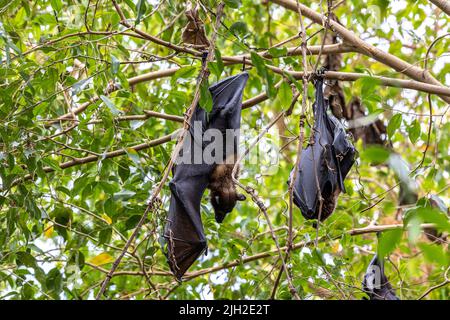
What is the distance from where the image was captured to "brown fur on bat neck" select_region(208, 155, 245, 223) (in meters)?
3.97

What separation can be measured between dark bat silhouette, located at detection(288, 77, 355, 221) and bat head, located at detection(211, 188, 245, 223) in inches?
16.6

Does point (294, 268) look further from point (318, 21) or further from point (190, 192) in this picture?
point (318, 21)

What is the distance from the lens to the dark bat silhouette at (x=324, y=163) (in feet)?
13.4

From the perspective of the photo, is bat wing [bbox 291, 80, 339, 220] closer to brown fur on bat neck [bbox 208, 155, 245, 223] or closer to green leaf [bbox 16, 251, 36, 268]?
brown fur on bat neck [bbox 208, 155, 245, 223]

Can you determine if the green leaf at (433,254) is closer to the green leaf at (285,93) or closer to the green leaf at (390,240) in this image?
the green leaf at (390,240)

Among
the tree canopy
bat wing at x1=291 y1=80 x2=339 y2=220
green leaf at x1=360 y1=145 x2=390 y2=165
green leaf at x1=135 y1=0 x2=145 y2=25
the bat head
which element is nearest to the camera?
green leaf at x1=360 y1=145 x2=390 y2=165

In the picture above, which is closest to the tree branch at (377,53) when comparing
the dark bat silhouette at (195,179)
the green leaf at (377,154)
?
the dark bat silhouette at (195,179)

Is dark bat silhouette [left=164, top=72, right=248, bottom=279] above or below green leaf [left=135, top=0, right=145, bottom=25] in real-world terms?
below

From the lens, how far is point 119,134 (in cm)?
421

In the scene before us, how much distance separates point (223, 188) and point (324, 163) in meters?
0.64

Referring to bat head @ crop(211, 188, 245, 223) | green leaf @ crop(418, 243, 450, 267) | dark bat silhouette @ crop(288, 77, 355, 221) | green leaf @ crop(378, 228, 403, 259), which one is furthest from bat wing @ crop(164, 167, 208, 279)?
green leaf @ crop(418, 243, 450, 267)
